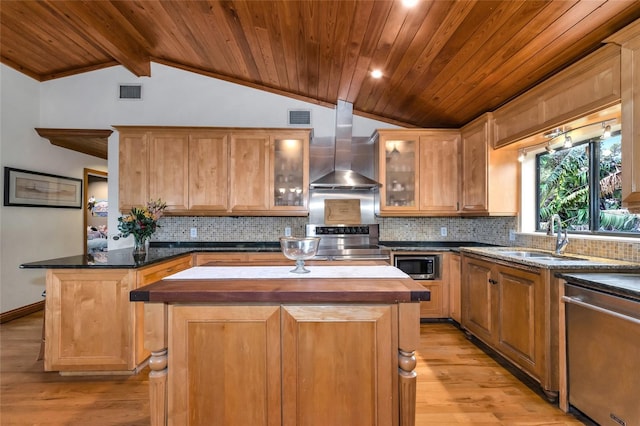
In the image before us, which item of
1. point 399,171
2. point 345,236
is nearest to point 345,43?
point 399,171

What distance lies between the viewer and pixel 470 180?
11.5 ft

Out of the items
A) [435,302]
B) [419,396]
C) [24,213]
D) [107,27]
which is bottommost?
[419,396]

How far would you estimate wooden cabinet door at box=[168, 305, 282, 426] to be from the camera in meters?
1.37

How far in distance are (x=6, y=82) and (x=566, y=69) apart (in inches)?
224

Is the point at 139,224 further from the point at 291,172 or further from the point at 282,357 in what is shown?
the point at 282,357

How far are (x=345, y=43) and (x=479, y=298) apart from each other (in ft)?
8.53

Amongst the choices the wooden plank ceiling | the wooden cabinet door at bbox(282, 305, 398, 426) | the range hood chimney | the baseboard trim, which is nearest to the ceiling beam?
the wooden plank ceiling

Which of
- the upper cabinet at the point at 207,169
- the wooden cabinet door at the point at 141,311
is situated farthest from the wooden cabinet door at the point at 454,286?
the wooden cabinet door at the point at 141,311

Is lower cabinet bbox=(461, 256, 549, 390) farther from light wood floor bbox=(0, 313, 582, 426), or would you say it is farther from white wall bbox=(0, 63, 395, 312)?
white wall bbox=(0, 63, 395, 312)

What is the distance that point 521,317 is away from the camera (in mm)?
2307

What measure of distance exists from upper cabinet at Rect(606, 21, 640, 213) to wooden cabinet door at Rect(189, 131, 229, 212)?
3427mm

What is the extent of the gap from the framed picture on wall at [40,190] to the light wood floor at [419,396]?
1.93 metres

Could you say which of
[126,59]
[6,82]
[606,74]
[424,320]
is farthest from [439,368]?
[6,82]

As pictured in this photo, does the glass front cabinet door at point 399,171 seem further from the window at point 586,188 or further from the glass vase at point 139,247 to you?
the glass vase at point 139,247
